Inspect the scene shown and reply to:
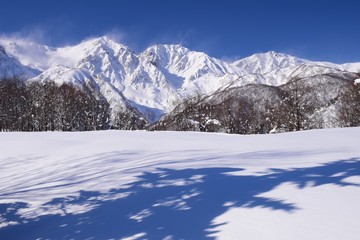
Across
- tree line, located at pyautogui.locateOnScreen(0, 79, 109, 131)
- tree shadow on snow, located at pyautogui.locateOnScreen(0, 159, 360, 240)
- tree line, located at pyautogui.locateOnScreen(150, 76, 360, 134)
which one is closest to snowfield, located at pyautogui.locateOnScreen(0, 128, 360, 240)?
tree shadow on snow, located at pyautogui.locateOnScreen(0, 159, 360, 240)

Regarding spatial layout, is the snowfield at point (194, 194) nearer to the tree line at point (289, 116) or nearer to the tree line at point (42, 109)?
the tree line at point (289, 116)

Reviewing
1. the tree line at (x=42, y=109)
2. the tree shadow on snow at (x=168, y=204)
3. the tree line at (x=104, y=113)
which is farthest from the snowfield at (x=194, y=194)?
the tree line at (x=42, y=109)

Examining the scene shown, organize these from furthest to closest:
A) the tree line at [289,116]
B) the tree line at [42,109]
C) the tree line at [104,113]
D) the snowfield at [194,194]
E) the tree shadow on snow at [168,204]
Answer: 1. the tree line at [42,109]
2. the tree line at [104,113]
3. the tree line at [289,116]
4. the tree shadow on snow at [168,204]
5. the snowfield at [194,194]

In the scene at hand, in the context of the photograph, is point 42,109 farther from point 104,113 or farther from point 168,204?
point 168,204

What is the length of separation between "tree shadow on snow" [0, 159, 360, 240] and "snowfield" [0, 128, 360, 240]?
0.02 m

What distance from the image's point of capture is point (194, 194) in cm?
566

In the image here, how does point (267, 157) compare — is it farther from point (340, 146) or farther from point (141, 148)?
point (141, 148)

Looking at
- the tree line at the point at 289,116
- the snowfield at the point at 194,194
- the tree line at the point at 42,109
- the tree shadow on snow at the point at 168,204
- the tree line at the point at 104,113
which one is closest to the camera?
the snowfield at the point at 194,194

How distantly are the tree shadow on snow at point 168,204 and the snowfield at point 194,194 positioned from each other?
0.02m

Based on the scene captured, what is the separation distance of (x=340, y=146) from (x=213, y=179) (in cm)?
403

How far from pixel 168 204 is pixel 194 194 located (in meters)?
0.50

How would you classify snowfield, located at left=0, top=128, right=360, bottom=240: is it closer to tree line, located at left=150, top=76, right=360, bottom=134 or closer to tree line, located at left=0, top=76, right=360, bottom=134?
tree line, located at left=150, top=76, right=360, bottom=134

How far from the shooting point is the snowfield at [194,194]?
4379 mm

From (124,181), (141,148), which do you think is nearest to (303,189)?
(124,181)
